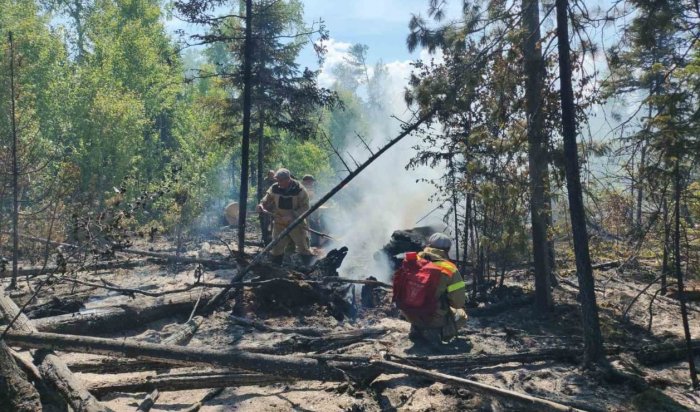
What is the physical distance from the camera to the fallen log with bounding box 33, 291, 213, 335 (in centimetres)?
676

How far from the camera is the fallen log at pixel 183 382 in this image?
187 inches

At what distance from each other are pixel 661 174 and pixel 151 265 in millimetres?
11909

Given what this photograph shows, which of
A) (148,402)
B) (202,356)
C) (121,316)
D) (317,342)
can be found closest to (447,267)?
(317,342)

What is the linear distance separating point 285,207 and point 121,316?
12.3ft

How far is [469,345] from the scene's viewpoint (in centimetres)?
701

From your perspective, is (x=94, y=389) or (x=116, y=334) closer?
(x=94, y=389)

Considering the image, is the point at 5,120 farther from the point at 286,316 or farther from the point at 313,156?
the point at 313,156

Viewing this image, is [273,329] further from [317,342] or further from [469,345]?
[469,345]

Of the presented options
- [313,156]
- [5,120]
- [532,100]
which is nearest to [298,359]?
[532,100]

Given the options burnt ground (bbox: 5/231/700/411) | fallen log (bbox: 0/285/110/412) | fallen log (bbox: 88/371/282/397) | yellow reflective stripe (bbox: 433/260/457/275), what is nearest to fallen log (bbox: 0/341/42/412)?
fallen log (bbox: 0/285/110/412)

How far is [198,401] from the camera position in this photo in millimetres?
4895

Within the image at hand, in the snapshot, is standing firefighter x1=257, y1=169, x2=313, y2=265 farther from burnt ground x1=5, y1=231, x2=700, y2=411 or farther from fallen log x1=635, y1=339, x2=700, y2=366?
fallen log x1=635, y1=339, x2=700, y2=366

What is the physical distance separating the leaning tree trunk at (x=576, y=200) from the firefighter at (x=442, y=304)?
146cm

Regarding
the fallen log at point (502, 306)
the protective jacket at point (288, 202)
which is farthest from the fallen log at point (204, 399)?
the fallen log at point (502, 306)
